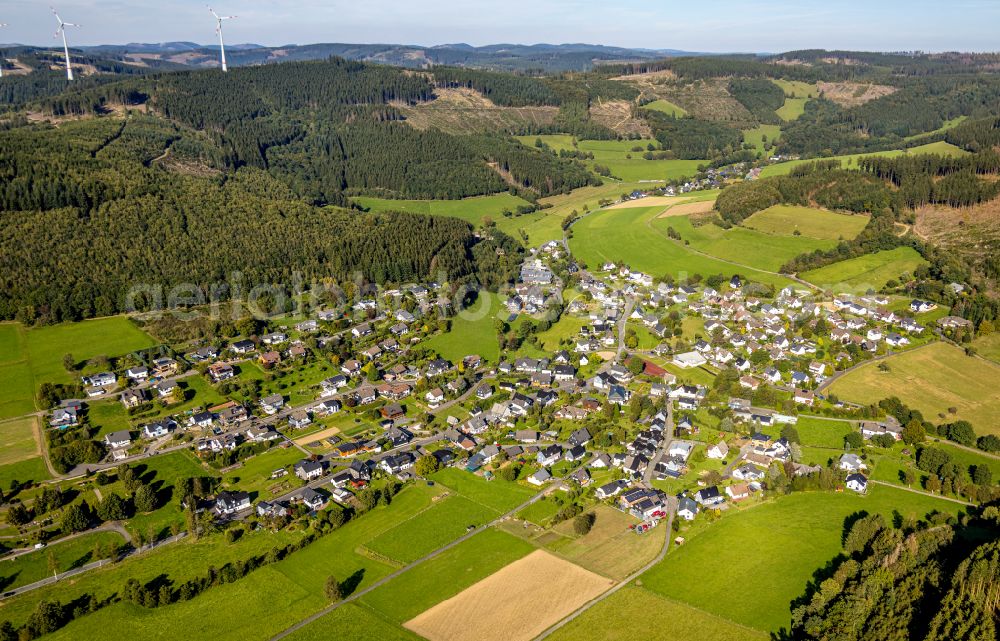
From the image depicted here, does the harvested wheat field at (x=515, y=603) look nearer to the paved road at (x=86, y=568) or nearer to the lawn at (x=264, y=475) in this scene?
the lawn at (x=264, y=475)

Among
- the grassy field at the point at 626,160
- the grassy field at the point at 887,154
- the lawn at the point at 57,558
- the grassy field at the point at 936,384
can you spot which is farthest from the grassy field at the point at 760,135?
the lawn at the point at 57,558

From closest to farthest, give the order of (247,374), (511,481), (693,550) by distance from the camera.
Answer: (693,550) < (511,481) < (247,374)

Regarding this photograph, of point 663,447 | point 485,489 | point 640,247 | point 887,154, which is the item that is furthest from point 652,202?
point 485,489

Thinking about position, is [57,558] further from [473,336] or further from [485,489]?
[473,336]

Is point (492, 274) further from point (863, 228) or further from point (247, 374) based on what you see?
point (863, 228)

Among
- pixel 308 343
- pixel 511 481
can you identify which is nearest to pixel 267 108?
pixel 308 343
